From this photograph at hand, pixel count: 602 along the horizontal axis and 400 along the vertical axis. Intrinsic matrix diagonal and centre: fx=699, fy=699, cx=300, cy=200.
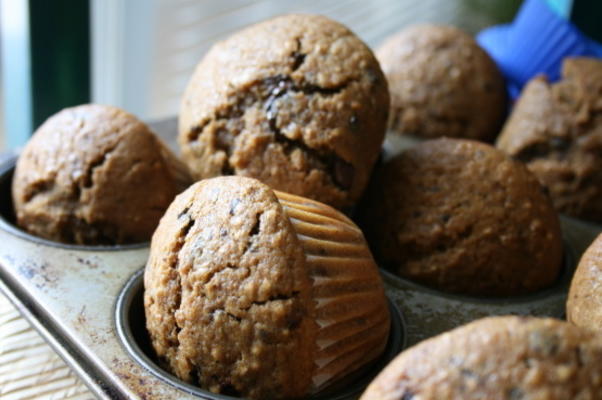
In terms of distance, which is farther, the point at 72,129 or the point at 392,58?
the point at 392,58

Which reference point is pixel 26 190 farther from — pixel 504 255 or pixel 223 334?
pixel 504 255

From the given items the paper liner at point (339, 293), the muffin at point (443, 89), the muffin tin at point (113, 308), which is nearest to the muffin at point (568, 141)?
the muffin at point (443, 89)

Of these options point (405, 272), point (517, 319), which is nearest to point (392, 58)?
point (405, 272)

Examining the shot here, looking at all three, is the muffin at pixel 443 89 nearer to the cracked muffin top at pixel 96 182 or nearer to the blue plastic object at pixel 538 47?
the blue plastic object at pixel 538 47

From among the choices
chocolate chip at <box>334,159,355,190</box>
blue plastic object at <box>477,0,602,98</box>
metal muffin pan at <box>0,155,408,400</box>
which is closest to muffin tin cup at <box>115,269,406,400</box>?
metal muffin pan at <box>0,155,408,400</box>

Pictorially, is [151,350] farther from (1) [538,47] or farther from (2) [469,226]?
(1) [538,47]

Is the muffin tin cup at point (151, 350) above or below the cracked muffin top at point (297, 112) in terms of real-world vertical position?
below

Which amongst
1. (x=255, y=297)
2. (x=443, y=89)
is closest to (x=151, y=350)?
(x=255, y=297)
